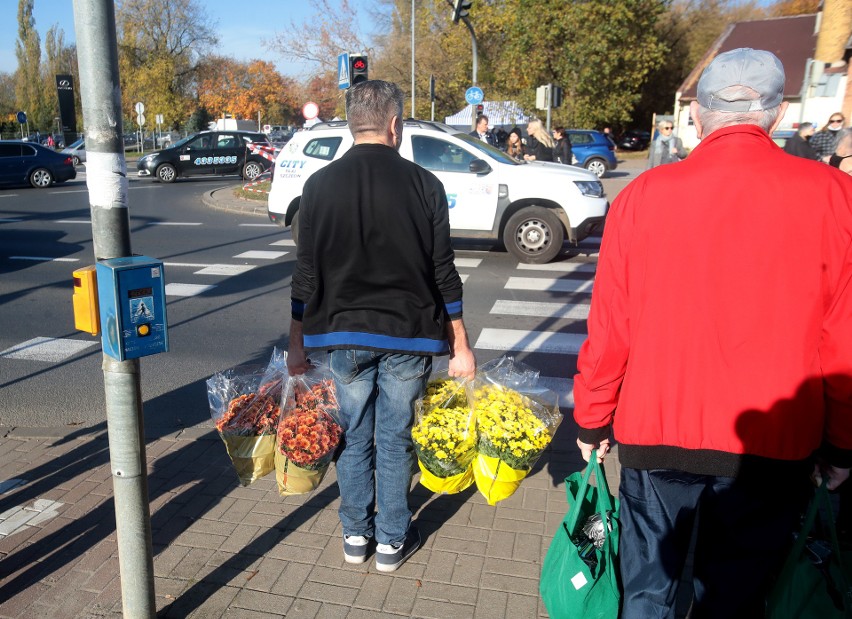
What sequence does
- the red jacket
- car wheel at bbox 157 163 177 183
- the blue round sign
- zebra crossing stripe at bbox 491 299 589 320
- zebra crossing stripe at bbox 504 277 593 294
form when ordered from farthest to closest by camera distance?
car wheel at bbox 157 163 177 183 < the blue round sign < zebra crossing stripe at bbox 504 277 593 294 < zebra crossing stripe at bbox 491 299 589 320 < the red jacket

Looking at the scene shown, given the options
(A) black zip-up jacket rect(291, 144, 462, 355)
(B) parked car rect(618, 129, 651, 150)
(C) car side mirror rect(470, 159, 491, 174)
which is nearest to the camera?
(A) black zip-up jacket rect(291, 144, 462, 355)

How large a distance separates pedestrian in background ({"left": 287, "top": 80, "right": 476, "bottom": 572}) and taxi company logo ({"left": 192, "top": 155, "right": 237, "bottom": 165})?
24.0m

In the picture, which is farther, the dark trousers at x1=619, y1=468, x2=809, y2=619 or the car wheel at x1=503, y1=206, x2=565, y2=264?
the car wheel at x1=503, y1=206, x2=565, y2=264

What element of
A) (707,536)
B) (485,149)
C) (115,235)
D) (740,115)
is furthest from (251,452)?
(485,149)

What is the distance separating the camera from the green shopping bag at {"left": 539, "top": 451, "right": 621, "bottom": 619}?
2369mm

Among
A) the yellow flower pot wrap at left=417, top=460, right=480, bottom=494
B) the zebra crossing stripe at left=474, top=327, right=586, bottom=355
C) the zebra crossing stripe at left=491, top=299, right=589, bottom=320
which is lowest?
the zebra crossing stripe at left=474, top=327, right=586, bottom=355

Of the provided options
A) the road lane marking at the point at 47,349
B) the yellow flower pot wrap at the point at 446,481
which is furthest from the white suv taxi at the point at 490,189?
the yellow flower pot wrap at the point at 446,481

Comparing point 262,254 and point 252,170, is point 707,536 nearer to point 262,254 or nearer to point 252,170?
point 262,254

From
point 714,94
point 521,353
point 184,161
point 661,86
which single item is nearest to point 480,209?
point 521,353

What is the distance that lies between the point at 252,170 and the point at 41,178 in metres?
6.33

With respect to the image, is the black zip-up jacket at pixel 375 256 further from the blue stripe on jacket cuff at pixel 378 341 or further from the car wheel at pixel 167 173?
the car wheel at pixel 167 173

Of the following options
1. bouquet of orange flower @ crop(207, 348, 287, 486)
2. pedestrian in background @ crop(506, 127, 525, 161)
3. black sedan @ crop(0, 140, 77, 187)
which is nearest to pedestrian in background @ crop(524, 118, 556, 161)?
pedestrian in background @ crop(506, 127, 525, 161)

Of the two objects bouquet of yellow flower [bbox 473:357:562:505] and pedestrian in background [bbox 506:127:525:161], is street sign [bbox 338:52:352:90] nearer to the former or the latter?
pedestrian in background [bbox 506:127:525:161]

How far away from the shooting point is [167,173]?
82.8 ft
